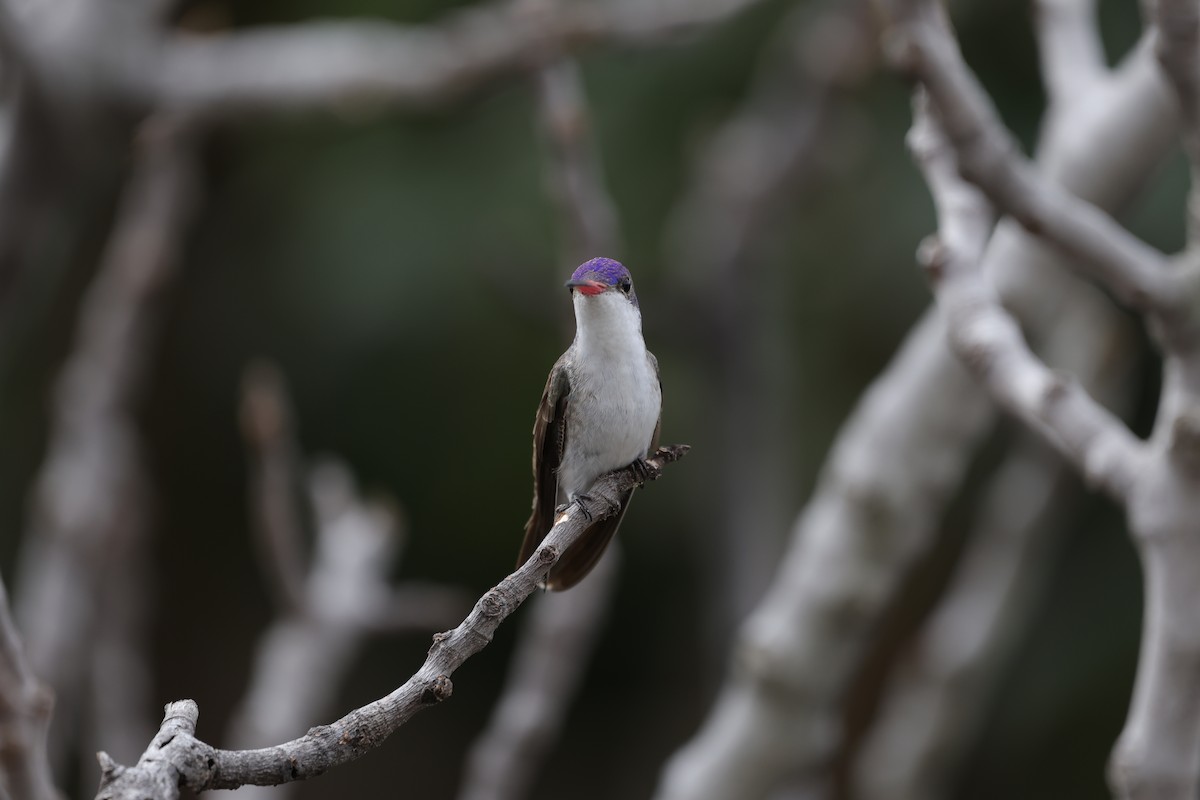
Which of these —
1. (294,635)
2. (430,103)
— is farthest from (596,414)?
(430,103)

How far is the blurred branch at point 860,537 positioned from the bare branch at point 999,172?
1238 mm

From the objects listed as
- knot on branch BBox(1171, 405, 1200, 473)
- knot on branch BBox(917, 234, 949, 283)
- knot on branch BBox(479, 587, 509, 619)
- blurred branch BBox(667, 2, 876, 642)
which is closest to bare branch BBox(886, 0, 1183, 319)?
knot on branch BBox(1171, 405, 1200, 473)

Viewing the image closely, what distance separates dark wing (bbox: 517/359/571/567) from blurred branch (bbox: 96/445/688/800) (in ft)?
2.32

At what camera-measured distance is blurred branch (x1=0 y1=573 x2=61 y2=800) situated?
69.6 inches

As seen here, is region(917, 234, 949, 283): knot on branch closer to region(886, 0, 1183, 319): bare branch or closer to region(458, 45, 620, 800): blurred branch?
region(886, 0, 1183, 319): bare branch

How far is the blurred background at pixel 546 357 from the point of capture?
5652mm

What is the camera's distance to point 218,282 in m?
8.24

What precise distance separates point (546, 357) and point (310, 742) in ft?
19.4

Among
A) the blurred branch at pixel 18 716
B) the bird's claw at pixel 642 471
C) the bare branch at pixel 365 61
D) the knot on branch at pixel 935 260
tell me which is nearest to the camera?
the blurred branch at pixel 18 716

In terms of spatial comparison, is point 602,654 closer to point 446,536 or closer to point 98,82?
point 446,536

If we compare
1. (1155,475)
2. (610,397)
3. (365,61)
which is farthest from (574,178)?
(1155,475)

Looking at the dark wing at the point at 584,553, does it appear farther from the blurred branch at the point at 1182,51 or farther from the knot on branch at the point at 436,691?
the blurred branch at the point at 1182,51

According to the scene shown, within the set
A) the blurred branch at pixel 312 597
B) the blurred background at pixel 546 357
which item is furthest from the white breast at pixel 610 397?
the blurred background at pixel 546 357

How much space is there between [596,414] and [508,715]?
1.93 m
